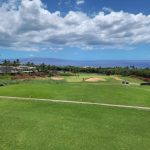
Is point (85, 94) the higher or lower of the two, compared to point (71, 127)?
higher

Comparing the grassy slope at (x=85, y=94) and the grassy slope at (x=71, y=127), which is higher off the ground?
the grassy slope at (x=85, y=94)

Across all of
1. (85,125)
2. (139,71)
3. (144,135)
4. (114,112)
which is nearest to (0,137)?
(85,125)

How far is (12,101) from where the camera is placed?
33000 millimetres

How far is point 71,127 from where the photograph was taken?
2180 centimetres

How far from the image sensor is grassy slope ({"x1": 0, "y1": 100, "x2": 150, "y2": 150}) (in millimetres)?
17828

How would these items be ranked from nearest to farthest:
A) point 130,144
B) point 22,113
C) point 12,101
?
point 130,144
point 22,113
point 12,101

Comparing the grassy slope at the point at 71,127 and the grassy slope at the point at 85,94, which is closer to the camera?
the grassy slope at the point at 71,127

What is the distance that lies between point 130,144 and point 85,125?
5.17 metres

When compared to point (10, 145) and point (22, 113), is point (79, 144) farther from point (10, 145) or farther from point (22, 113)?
point (22, 113)

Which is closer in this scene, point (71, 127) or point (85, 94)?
point (71, 127)

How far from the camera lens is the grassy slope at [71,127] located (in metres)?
17.8

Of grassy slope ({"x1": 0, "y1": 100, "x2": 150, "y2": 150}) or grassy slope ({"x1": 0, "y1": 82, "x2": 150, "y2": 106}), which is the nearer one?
grassy slope ({"x1": 0, "y1": 100, "x2": 150, "y2": 150})

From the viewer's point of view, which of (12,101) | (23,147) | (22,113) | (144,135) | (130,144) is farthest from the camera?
(12,101)

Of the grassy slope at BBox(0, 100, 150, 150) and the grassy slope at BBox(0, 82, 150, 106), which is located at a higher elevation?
the grassy slope at BBox(0, 82, 150, 106)
